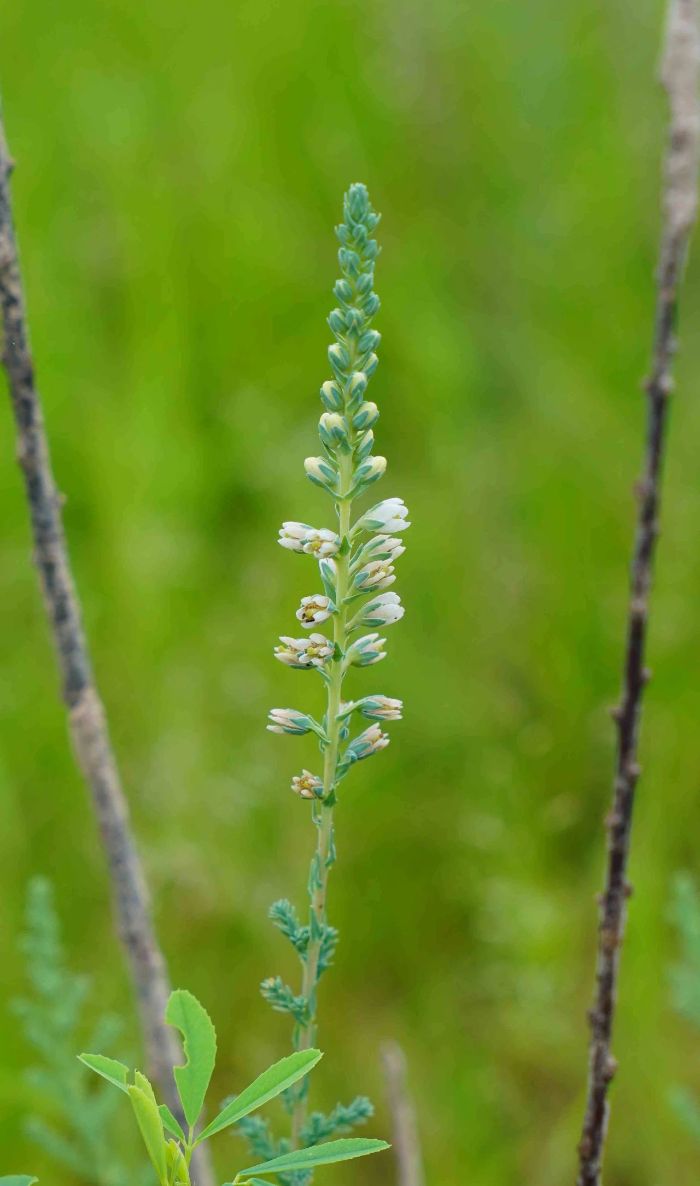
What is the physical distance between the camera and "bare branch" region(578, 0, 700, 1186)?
1.25m

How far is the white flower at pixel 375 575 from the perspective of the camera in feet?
3.61

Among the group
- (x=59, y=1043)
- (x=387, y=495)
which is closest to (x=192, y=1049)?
(x=59, y=1043)

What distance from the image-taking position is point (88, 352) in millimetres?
3611

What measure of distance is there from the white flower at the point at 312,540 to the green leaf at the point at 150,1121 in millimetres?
430

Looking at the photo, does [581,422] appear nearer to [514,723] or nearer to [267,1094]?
[514,723]

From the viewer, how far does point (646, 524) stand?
4.31ft

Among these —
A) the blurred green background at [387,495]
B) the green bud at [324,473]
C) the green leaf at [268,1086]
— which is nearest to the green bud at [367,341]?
the green bud at [324,473]

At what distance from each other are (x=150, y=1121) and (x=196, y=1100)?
62mm

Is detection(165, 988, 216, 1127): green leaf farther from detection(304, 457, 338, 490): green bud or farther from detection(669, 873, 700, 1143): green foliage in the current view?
detection(669, 873, 700, 1143): green foliage

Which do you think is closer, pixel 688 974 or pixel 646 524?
pixel 646 524

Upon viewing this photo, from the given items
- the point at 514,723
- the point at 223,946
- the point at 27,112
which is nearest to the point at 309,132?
the point at 27,112

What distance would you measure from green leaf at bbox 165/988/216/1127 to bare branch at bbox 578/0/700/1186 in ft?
1.43

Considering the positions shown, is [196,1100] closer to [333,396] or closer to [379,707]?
[379,707]

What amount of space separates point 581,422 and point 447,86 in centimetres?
175
